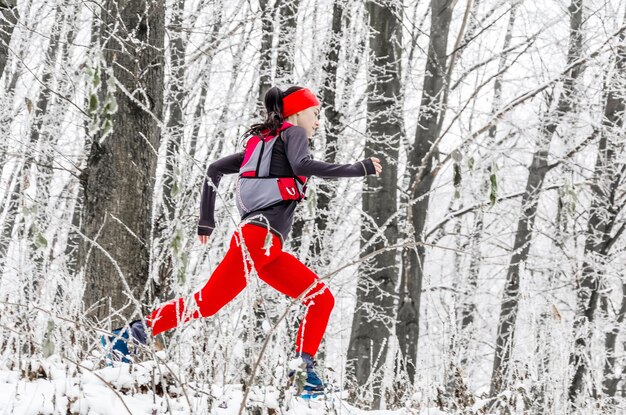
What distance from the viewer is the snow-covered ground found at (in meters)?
2.58

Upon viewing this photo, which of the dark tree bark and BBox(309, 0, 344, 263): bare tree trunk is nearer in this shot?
the dark tree bark

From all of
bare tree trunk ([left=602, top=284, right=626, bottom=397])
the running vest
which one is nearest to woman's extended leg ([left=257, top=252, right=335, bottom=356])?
the running vest

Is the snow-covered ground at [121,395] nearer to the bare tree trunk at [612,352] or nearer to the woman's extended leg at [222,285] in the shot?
the woman's extended leg at [222,285]

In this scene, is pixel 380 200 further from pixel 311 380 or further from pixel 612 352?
pixel 612 352

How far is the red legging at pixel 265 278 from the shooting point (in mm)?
3404

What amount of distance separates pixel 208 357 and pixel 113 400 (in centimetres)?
39

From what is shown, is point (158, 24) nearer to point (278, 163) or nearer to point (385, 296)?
point (278, 163)

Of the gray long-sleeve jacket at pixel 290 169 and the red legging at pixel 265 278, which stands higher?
the gray long-sleeve jacket at pixel 290 169

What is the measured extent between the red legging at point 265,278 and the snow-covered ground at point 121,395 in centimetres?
38

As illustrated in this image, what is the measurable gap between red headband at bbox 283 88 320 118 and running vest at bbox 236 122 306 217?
0.08 meters

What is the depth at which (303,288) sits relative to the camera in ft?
11.5

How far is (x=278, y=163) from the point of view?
3.49 meters

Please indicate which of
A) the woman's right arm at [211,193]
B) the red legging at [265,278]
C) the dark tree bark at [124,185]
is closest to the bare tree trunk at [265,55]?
the dark tree bark at [124,185]

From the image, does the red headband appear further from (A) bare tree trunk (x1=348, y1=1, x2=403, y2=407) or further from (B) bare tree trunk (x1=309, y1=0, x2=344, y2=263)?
(B) bare tree trunk (x1=309, y1=0, x2=344, y2=263)
